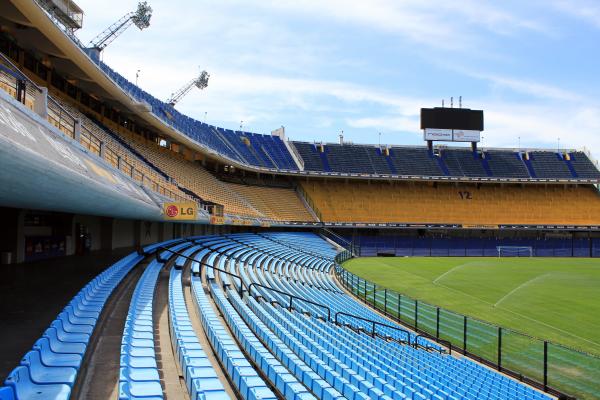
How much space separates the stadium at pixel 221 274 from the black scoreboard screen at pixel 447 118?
6.38m

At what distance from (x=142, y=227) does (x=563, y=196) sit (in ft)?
153

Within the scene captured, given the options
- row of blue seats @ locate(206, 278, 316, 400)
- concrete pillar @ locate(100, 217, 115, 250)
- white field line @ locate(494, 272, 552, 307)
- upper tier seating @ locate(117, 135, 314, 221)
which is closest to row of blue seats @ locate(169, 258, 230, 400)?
row of blue seats @ locate(206, 278, 316, 400)

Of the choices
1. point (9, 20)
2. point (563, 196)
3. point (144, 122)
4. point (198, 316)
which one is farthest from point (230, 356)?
Answer: point (563, 196)

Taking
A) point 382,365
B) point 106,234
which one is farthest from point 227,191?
point 382,365

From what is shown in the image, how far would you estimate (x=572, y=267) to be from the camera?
3528 cm

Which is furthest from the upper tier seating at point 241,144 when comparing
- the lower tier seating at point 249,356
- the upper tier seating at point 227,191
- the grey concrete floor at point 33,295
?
the lower tier seating at point 249,356

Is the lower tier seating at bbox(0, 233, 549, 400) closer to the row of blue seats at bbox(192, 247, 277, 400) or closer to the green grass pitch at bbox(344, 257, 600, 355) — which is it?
the row of blue seats at bbox(192, 247, 277, 400)

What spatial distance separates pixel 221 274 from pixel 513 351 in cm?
831

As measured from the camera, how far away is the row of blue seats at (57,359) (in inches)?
153

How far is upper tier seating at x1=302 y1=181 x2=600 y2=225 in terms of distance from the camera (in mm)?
48000

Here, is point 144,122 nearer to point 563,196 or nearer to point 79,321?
point 79,321

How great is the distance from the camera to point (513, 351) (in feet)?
37.5

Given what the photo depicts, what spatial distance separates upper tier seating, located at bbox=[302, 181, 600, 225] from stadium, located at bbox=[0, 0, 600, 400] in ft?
1.30

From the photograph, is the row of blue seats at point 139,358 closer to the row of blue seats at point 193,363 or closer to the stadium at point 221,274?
the stadium at point 221,274
